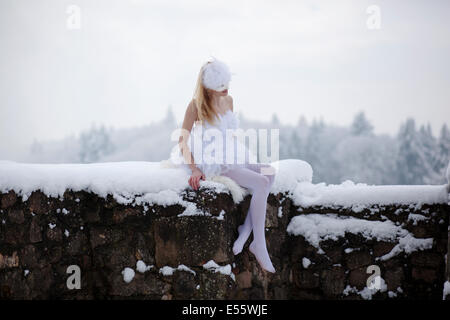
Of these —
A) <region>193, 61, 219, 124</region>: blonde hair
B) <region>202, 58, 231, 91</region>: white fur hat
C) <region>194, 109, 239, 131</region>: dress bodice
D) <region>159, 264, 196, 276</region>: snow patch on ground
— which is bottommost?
<region>159, 264, 196, 276</region>: snow patch on ground

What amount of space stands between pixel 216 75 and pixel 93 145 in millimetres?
28316

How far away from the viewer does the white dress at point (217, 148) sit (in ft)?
10.5

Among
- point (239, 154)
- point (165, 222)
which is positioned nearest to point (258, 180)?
point (239, 154)

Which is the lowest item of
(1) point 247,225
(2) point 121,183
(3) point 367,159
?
(3) point 367,159

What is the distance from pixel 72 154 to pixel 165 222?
29.7m

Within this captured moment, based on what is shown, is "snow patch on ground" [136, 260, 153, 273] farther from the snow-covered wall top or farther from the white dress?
the white dress

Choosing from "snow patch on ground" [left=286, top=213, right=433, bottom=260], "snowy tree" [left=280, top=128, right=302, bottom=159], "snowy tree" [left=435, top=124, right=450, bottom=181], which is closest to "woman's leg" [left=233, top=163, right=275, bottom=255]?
"snow patch on ground" [left=286, top=213, right=433, bottom=260]

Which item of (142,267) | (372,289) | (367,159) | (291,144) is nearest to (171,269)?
(142,267)

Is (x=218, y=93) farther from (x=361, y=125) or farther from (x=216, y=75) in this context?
(x=361, y=125)

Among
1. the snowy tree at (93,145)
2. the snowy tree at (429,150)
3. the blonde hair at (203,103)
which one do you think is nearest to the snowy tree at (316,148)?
the snowy tree at (429,150)

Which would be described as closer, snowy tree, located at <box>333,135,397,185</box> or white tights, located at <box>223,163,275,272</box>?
white tights, located at <box>223,163,275,272</box>

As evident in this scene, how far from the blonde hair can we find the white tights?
1.37 feet

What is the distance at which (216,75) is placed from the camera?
127 inches

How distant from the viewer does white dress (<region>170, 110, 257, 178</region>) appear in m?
3.21
